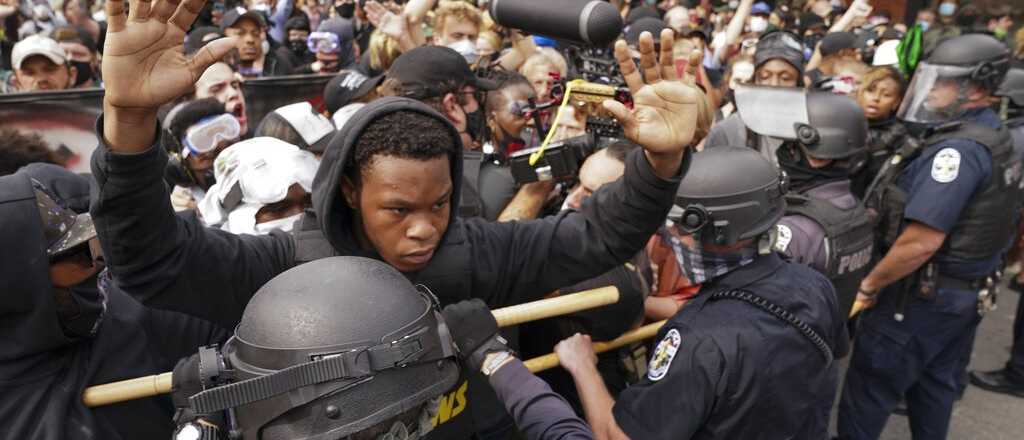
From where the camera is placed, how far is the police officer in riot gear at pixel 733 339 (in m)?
2.01

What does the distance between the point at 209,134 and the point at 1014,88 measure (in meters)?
4.87

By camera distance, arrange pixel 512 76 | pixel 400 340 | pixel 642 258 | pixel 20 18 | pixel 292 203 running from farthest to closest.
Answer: pixel 20 18, pixel 512 76, pixel 642 258, pixel 292 203, pixel 400 340

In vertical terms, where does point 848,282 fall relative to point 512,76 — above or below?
below

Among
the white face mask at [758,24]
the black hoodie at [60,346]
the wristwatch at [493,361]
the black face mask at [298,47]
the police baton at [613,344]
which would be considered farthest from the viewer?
the white face mask at [758,24]

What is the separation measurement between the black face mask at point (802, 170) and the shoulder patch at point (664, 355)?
69.0 inches

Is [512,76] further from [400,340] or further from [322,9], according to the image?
[322,9]

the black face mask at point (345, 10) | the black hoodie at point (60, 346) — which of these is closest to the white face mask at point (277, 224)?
the black hoodie at point (60, 346)

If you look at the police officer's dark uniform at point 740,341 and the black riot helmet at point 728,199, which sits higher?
the black riot helmet at point 728,199

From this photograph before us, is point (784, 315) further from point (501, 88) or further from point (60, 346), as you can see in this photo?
point (501, 88)

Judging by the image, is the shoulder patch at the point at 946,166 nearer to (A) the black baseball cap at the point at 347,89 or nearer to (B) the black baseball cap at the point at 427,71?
(B) the black baseball cap at the point at 427,71

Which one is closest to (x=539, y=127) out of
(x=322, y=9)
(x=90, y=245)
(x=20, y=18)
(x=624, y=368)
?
(x=624, y=368)

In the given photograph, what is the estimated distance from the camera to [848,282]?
3.24 metres

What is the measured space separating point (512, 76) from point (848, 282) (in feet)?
7.01

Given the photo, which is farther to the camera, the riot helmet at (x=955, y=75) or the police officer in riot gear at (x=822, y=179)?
the riot helmet at (x=955, y=75)
